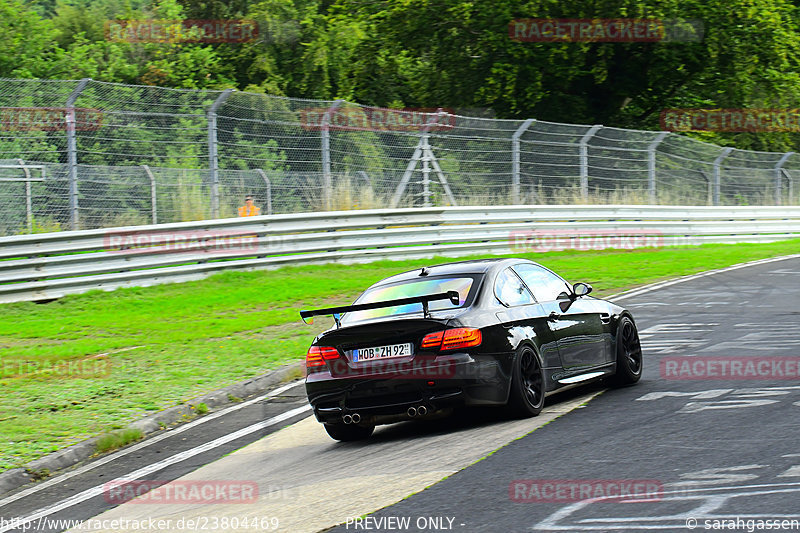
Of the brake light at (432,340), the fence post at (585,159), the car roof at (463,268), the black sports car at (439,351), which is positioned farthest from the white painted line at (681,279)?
the brake light at (432,340)

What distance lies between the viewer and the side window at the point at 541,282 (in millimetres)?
9266

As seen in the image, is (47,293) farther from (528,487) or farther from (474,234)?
(528,487)

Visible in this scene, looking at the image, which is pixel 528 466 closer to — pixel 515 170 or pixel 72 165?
pixel 72 165

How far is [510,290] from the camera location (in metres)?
8.86

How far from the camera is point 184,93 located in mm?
18969

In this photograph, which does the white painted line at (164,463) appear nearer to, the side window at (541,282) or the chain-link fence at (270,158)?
the side window at (541,282)

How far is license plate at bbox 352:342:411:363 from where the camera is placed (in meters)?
7.95

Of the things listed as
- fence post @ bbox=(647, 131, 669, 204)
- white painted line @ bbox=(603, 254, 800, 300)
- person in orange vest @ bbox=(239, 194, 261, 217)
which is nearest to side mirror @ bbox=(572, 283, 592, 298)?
white painted line @ bbox=(603, 254, 800, 300)

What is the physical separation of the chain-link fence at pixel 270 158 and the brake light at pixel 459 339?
11.0 meters

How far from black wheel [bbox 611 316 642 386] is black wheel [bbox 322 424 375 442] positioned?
8.42 feet

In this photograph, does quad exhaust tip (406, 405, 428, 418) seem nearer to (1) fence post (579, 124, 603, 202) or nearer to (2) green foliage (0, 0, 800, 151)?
(1) fence post (579, 124, 603, 202)

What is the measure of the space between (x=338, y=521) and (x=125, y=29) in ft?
145

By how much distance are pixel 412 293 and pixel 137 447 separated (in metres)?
2.64

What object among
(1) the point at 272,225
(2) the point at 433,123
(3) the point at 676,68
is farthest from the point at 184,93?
(3) the point at 676,68
